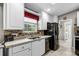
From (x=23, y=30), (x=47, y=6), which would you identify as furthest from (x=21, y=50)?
(x=47, y=6)

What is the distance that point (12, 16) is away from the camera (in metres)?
2.72

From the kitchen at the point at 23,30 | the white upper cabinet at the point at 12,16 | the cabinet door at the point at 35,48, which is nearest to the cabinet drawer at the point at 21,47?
the kitchen at the point at 23,30

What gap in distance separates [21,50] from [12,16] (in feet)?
2.95

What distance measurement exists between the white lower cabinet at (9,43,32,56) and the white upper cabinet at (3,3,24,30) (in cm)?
54

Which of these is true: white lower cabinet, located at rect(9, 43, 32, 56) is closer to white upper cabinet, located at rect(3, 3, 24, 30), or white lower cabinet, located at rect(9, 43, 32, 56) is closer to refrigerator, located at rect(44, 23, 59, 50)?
white upper cabinet, located at rect(3, 3, 24, 30)

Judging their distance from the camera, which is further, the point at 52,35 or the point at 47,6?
the point at 52,35

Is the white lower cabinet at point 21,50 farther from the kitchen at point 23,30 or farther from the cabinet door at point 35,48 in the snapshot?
the cabinet door at point 35,48

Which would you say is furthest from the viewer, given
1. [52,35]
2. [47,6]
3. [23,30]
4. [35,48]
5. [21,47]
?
[52,35]

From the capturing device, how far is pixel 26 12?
4090 millimetres

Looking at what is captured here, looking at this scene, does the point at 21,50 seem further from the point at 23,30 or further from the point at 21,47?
the point at 23,30

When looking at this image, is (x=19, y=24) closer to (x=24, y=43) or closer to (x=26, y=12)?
(x=24, y=43)

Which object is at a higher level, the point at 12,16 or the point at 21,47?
the point at 12,16

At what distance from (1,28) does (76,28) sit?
14.3 ft

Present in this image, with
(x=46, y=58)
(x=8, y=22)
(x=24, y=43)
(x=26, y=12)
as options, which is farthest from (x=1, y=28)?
(x=46, y=58)
